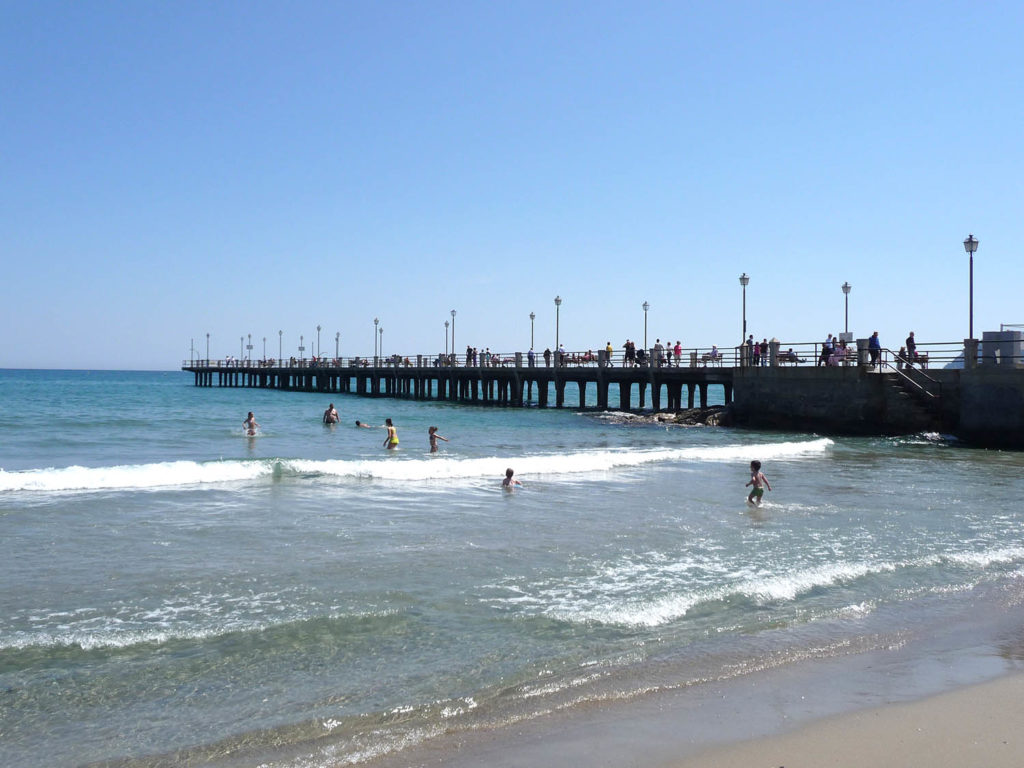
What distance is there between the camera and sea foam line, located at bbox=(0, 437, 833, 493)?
1636 centimetres

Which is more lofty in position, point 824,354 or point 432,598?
point 824,354

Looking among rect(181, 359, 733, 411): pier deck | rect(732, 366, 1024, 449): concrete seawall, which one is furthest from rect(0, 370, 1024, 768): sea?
rect(181, 359, 733, 411): pier deck

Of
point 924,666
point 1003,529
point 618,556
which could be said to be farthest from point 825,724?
point 1003,529

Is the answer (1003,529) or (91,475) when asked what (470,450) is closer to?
(91,475)

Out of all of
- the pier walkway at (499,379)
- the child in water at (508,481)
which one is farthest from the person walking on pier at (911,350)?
the child in water at (508,481)

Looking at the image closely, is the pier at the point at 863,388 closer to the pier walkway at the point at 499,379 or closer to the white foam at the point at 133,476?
the pier walkway at the point at 499,379

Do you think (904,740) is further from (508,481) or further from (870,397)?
(870,397)

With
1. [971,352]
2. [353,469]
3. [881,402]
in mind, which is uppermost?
[971,352]

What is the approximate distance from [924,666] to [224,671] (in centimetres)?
486

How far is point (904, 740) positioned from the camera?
489 centimetres

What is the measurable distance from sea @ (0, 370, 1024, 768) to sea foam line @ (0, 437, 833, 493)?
130 millimetres

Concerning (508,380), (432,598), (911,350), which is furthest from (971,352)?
(508,380)

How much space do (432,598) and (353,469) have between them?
10799 mm

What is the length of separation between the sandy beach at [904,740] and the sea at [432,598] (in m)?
0.52
